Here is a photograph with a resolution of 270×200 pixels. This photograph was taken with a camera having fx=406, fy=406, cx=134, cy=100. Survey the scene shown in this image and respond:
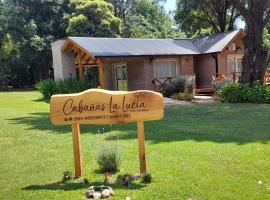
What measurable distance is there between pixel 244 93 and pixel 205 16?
75.0 ft

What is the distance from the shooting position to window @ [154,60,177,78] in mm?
25953

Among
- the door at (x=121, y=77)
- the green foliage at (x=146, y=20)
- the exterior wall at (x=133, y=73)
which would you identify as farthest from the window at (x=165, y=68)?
the green foliage at (x=146, y=20)

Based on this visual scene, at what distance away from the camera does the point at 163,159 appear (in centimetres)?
716

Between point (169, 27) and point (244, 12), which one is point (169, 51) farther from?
point (169, 27)

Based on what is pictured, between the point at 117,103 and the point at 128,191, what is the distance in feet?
4.33

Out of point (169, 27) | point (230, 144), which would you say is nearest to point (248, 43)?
point (230, 144)

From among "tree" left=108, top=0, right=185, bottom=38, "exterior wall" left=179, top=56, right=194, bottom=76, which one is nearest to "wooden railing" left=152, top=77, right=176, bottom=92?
"exterior wall" left=179, top=56, right=194, bottom=76

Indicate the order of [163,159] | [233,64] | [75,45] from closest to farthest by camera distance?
1. [163,159]
2. [75,45]
3. [233,64]

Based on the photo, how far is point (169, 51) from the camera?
25953 millimetres

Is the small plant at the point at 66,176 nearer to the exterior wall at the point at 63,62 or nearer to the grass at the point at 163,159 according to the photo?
the grass at the point at 163,159

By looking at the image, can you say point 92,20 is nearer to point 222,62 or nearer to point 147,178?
point 222,62

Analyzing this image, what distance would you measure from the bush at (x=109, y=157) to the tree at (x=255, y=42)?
15632mm

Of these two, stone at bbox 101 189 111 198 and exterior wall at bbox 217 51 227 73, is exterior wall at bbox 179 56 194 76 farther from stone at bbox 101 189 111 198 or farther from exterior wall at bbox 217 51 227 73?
stone at bbox 101 189 111 198

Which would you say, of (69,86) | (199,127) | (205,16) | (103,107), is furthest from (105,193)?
(205,16)
